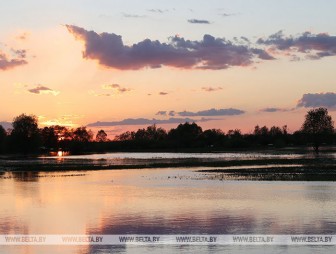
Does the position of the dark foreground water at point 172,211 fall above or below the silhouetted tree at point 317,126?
below

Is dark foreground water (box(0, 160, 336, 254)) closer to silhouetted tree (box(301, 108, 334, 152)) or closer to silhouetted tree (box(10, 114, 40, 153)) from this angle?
silhouetted tree (box(301, 108, 334, 152))

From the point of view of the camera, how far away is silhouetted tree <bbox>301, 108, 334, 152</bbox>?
164m

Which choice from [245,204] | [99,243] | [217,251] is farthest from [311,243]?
[245,204]

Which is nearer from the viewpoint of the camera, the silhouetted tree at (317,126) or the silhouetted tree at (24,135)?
the silhouetted tree at (317,126)

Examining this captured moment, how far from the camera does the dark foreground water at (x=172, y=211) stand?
2714 cm

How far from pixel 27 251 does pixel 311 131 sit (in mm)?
149976

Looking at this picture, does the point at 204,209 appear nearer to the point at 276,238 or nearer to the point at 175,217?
the point at 175,217

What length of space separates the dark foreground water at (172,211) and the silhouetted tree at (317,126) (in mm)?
114725

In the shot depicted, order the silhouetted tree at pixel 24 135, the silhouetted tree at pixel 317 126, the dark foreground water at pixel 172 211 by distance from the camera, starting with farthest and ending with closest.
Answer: the silhouetted tree at pixel 24 135, the silhouetted tree at pixel 317 126, the dark foreground water at pixel 172 211

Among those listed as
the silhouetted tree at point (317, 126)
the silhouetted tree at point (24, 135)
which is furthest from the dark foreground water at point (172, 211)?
the silhouetted tree at point (24, 135)

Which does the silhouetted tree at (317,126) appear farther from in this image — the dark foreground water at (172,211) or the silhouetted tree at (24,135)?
the dark foreground water at (172,211)

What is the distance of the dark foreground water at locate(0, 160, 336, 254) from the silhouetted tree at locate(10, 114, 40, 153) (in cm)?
13899

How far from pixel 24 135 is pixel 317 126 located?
317 feet

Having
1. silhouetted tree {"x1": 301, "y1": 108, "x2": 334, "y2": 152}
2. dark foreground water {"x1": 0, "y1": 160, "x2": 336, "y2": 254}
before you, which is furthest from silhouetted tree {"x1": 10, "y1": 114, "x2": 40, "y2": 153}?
dark foreground water {"x1": 0, "y1": 160, "x2": 336, "y2": 254}
